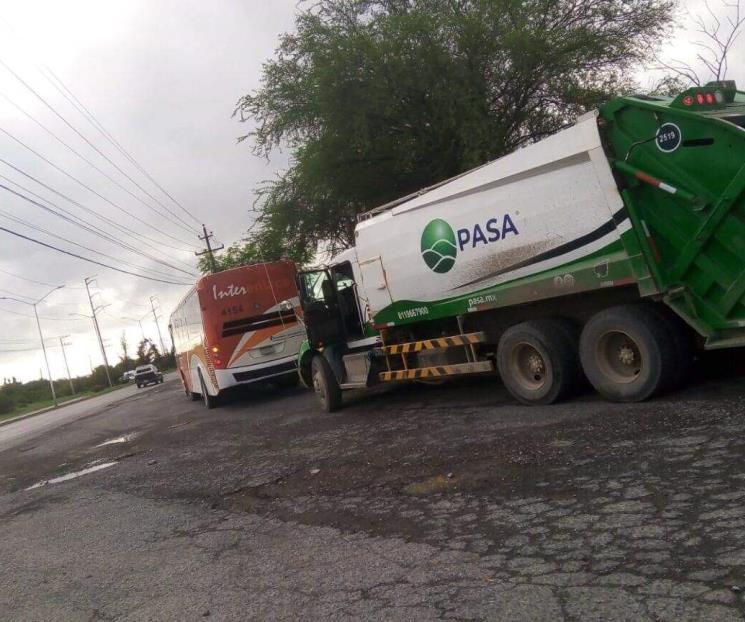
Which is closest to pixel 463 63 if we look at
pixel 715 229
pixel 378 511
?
pixel 715 229

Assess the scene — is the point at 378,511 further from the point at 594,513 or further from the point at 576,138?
the point at 576,138

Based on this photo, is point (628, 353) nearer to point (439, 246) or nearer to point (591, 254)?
point (591, 254)

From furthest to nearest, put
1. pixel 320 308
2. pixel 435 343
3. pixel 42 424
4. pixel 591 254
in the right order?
pixel 42 424, pixel 320 308, pixel 435 343, pixel 591 254

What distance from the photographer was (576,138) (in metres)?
8.00

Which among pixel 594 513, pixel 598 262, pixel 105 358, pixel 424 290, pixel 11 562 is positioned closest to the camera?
pixel 594 513

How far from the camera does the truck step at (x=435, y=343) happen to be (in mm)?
9969

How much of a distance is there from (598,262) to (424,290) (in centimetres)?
313

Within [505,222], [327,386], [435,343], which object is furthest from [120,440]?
[505,222]

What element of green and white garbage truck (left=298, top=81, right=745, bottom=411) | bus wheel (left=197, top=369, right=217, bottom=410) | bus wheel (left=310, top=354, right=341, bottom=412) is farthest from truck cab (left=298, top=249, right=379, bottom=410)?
bus wheel (left=197, top=369, right=217, bottom=410)

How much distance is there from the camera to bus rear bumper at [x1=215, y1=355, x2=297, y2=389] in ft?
55.6

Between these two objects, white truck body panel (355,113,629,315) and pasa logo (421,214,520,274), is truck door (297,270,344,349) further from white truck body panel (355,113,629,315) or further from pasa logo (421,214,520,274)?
pasa logo (421,214,520,274)

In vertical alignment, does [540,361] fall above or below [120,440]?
above

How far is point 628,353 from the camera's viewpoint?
803 centimetres

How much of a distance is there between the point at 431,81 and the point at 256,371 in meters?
8.37
